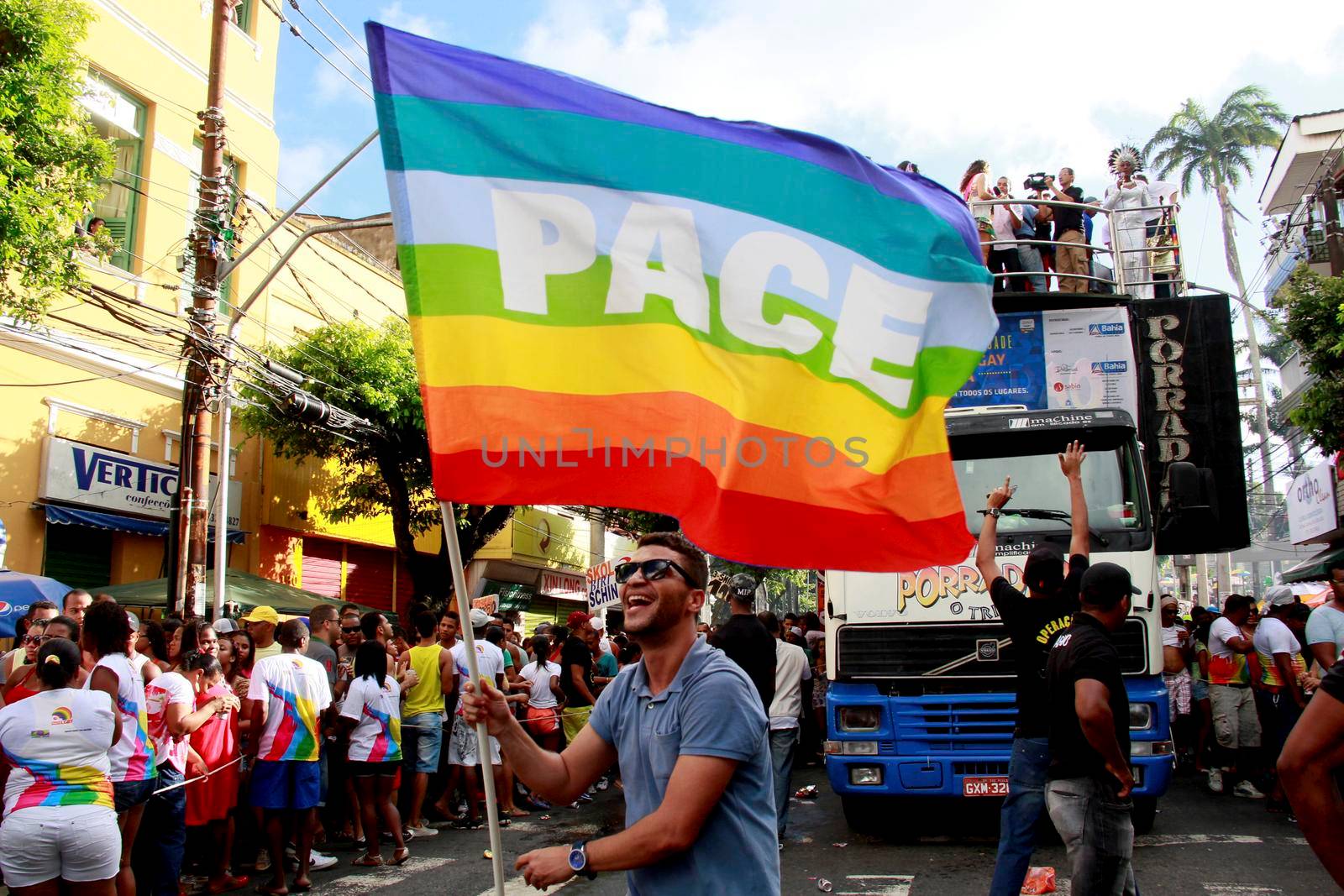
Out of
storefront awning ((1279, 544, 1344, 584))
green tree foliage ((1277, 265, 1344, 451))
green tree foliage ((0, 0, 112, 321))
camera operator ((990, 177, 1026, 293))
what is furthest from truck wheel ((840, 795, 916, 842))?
storefront awning ((1279, 544, 1344, 584))

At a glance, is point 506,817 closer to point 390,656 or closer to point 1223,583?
point 390,656

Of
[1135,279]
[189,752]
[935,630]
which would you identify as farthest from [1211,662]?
[189,752]

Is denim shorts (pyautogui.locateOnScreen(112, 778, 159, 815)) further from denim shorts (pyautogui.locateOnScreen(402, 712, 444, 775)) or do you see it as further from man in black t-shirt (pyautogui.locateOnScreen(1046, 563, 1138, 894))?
man in black t-shirt (pyautogui.locateOnScreen(1046, 563, 1138, 894))

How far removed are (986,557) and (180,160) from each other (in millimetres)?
17192

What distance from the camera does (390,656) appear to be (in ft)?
34.7

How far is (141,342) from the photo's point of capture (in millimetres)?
18422

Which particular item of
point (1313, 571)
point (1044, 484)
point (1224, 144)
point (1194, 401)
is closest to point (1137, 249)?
point (1194, 401)

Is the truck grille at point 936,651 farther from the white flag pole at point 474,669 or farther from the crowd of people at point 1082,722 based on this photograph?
the white flag pole at point 474,669

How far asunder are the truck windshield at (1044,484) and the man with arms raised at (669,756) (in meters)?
5.56

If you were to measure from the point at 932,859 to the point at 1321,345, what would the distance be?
11.9m

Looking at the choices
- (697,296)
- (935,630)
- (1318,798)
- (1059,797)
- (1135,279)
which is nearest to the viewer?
(1318,798)

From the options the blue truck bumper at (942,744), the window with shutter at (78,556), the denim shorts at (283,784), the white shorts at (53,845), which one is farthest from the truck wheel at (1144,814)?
the window with shutter at (78,556)

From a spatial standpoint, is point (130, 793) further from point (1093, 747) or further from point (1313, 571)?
point (1313, 571)

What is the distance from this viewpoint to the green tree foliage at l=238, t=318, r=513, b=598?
802 inches
